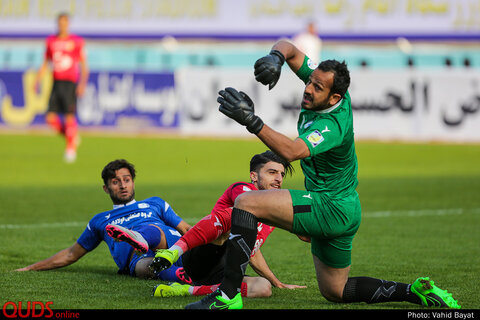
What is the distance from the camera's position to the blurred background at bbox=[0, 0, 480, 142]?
2364cm

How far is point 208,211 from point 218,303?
6602 millimetres

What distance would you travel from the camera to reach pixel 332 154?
20.9ft

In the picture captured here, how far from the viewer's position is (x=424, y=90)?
76.6ft

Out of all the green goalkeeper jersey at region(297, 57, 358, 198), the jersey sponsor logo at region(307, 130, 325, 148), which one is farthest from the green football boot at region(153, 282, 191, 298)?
the jersey sponsor logo at region(307, 130, 325, 148)

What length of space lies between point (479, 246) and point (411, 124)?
1396cm

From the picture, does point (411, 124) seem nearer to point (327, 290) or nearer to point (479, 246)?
point (479, 246)

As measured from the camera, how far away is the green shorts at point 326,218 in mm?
6259

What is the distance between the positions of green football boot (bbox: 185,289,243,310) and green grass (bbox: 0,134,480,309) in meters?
0.45

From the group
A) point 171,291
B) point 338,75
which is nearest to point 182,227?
point 171,291

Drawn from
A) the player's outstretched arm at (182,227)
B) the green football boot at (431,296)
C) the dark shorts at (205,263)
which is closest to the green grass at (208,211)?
the green football boot at (431,296)

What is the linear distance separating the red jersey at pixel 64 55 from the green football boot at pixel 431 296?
1479cm

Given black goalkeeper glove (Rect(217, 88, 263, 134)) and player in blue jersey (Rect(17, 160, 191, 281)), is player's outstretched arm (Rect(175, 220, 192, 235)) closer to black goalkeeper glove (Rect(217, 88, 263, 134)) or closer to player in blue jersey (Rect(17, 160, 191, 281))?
player in blue jersey (Rect(17, 160, 191, 281))

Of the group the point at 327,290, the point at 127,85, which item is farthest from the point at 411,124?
the point at 327,290

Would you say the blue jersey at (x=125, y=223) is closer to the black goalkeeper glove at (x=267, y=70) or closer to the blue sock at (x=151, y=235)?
the blue sock at (x=151, y=235)
